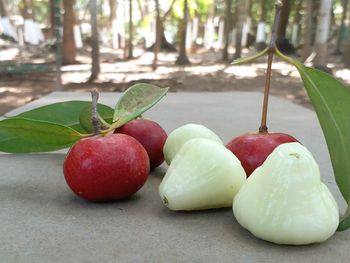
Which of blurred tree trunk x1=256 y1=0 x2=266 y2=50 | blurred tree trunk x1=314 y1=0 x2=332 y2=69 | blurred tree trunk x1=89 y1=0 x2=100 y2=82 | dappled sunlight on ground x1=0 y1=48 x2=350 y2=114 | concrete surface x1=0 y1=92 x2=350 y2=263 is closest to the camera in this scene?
concrete surface x1=0 y1=92 x2=350 y2=263

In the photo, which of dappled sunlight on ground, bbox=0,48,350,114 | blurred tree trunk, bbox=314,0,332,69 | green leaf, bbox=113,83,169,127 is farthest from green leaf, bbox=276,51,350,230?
blurred tree trunk, bbox=314,0,332,69

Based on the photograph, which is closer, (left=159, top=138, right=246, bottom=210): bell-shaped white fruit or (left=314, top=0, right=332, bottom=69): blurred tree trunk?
(left=159, top=138, right=246, bottom=210): bell-shaped white fruit

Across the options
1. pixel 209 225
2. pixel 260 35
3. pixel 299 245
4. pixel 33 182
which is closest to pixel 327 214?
pixel 299 245

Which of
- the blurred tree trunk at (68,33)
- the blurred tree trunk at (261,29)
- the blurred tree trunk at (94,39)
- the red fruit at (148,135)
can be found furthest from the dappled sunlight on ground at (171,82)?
the blurred tree trunk at (261,29)

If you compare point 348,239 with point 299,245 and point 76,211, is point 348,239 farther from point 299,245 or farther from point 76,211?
point 76,211

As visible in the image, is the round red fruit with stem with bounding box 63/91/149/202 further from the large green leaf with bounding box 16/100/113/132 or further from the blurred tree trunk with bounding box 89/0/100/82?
the blurred tree trunk with bounding box 89/0/100/82

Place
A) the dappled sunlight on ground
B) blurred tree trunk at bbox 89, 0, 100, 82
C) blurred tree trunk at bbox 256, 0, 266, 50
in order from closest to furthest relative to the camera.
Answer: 1. the dappled sunlight on ground
2. blurred tree trunk at bbox 89, 0, 100, 82
3. blurred tree trunk at bbox 256, 0, 266, 50
